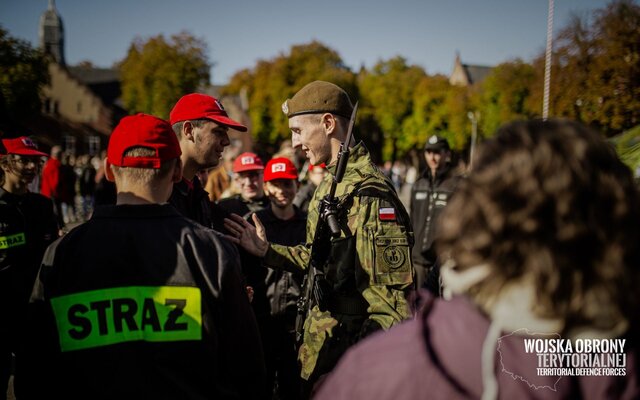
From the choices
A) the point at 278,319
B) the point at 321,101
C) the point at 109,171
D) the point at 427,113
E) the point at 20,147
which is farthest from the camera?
the point at 427,113

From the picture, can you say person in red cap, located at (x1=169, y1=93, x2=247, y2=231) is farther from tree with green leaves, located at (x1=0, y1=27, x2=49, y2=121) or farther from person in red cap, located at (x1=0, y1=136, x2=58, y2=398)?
tree with green leaves, located at (x1=0, y1=27, x2=49, y2=121)

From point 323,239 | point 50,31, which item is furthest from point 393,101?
point 323,239

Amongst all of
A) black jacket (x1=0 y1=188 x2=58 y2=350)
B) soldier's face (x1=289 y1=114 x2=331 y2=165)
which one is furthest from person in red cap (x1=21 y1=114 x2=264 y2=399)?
black jacket (x1=0 y1=188 x2=58 y2=350)

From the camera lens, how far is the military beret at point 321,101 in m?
3.08

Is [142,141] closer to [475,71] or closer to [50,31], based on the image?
[50,31]

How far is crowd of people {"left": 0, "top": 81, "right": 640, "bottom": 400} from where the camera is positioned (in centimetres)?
104

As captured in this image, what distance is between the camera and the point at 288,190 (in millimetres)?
4703

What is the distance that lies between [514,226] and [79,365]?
1.64 metres

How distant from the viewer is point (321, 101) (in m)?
3.07

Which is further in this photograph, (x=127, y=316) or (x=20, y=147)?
(x=20, y=147)

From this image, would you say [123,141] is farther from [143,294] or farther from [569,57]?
[569,57]

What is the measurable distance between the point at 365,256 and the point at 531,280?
153 centimetres

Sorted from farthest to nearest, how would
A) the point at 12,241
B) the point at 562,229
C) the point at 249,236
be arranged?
the point at 12,241, the point at 249,236, the point at 562,229

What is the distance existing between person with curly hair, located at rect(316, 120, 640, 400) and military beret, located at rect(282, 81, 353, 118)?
2.03m
